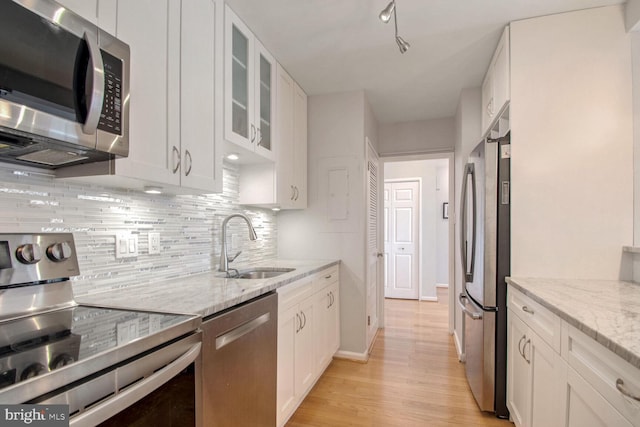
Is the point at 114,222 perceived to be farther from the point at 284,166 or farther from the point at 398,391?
the point at 398,391

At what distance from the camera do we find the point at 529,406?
159 cm

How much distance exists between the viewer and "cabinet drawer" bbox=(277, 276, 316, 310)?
1.76m

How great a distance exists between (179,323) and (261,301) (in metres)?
0.58

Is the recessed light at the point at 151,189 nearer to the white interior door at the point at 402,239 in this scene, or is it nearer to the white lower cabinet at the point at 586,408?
the white lower cabinet at the point at 586,408

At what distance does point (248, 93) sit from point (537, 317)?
6.89 feet

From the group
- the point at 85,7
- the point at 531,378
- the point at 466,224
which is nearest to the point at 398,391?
the point at 531,378

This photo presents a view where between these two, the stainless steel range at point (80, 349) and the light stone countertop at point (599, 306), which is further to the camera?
the light stone countertop at point (599, 306)

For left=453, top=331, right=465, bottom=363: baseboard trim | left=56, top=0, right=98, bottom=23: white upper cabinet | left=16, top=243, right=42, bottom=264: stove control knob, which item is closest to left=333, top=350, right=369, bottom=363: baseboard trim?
left=453, top=331, right=465, bottom=363: baseboard trim

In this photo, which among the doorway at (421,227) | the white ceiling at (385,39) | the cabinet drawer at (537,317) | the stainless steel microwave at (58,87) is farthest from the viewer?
the doorway at (421,227)

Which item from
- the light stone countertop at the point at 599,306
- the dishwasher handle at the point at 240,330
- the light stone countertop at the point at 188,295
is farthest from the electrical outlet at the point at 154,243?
the light stone countertop at the point at 599,306

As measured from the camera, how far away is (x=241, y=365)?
133 centimetres

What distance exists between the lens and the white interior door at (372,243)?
3.12 meters

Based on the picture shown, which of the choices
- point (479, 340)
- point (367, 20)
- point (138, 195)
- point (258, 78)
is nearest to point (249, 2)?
point (258, 78)

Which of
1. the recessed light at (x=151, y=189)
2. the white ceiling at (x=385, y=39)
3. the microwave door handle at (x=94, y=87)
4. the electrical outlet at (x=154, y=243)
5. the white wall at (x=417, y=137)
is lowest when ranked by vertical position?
the electrical outlet at (x=154, y=243)
